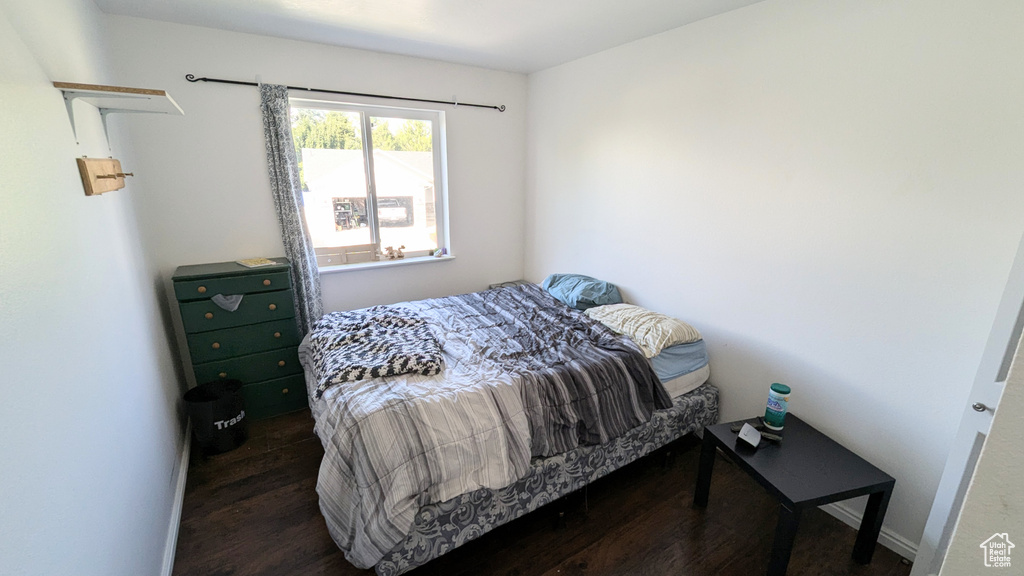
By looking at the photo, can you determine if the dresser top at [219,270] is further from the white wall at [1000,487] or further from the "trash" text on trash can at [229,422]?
the white wall at [1000,487]

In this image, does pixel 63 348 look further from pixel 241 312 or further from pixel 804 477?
pixel 804 477

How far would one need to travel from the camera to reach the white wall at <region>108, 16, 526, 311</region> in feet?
7.88

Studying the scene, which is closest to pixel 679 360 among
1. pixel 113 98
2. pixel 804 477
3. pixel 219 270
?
pixel 804 477

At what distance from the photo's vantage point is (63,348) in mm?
994

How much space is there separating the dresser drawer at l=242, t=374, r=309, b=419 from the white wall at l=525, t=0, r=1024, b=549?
2.56m

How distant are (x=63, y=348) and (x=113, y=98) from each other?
93cm

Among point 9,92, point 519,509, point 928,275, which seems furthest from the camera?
point 519,509

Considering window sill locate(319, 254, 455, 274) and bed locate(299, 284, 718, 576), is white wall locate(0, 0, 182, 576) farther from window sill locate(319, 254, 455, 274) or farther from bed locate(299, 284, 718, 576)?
window sill locate(319, 254, 455, 274)

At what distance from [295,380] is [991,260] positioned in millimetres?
3545

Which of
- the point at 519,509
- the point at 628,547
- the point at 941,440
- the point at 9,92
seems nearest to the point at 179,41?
the point at 9,92

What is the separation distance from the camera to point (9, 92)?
2.98 feet

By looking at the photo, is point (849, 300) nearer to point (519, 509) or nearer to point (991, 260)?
point (991, 260)

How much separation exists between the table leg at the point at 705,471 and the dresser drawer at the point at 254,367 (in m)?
2.53

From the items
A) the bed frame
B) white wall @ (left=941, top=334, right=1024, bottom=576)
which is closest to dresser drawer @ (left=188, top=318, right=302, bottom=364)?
the bed frame
